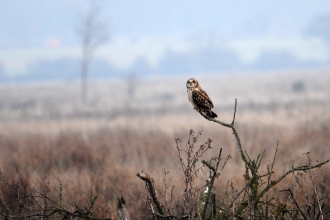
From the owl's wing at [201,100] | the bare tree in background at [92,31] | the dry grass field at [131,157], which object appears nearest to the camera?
the owl's wing at [201,100]

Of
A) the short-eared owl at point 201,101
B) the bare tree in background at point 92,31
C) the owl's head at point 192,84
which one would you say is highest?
the bare tree in background at point 92,31

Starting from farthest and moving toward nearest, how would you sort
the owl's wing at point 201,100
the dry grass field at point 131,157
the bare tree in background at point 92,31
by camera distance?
the bare tree in background at point 92,31, the dry grass field at point 131,157, the owl's wing at point 201,100

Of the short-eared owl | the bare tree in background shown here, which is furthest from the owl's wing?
the bare tree in background

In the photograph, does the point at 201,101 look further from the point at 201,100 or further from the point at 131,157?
the point at 131,157

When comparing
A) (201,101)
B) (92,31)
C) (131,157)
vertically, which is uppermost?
(92,31)

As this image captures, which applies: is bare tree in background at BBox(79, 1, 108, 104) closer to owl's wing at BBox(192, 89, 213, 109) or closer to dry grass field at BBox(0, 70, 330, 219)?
dry grass field at BBox(0, 70, 330, 219)

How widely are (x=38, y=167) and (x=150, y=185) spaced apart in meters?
7.12

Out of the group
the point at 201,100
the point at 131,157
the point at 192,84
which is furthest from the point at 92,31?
the point at 201,100

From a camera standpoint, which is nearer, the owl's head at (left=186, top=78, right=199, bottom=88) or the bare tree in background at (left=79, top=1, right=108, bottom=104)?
the owl's head at (left=186, top=78, right=199, bottom=88)

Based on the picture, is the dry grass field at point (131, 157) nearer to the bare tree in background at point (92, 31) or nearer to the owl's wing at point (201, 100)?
the owl's wing at point (201, 100)

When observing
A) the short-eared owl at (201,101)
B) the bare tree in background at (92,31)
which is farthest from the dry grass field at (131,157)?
the bare tree in background at (92,31)

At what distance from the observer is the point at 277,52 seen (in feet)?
468

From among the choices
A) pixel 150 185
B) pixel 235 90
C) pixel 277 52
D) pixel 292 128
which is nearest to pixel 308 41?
pixel 277 52

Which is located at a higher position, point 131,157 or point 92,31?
point 92,31
